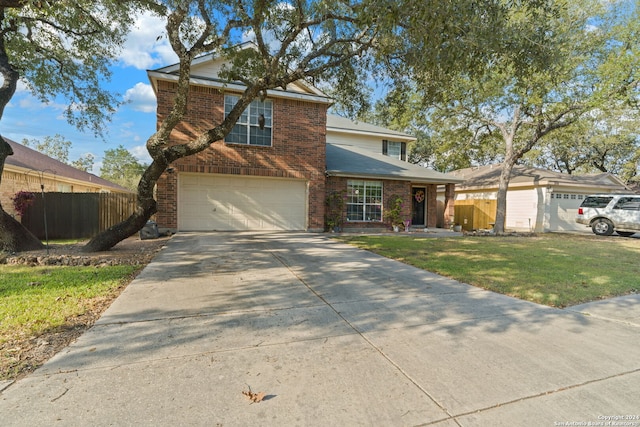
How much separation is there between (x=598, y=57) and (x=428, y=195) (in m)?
9.17

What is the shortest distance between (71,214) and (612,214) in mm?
23787

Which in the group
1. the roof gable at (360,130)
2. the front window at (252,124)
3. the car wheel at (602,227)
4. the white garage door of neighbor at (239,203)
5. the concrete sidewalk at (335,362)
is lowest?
the concrete sidewalk at (335,362)

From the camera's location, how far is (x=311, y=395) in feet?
7.89

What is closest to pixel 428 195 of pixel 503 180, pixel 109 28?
pixel 503 180

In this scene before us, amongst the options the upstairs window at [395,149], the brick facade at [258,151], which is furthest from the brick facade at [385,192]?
the upstairs window at [395,149]

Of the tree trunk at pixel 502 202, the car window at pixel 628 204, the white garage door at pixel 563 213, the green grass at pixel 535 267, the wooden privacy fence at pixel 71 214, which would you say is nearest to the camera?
the green grass at pixel 535 267

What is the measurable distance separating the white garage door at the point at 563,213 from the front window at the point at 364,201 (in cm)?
1158

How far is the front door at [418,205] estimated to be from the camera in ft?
55.6

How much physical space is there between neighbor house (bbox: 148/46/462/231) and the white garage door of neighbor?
0.04 meters

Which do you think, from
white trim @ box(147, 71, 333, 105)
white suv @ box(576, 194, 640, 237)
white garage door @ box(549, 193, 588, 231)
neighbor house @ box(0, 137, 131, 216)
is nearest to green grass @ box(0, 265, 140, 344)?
neighbor house @ box(0, 137, 131, 216)

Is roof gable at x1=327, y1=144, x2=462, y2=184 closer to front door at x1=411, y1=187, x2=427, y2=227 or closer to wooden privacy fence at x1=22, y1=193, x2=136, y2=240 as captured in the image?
front door at x1=411, y1=187, x2=427, y2=227

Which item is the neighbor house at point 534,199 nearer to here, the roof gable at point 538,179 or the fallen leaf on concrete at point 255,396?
the roof gable at point 538,179

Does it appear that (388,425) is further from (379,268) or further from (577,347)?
(379,268)

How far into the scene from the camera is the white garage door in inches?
747
